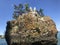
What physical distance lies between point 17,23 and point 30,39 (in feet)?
15.5

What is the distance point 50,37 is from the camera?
50.2 m

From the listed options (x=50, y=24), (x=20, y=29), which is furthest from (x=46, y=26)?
(x=20, y=29)

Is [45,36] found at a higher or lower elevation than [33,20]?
lower

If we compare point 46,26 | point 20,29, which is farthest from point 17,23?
point 46,26

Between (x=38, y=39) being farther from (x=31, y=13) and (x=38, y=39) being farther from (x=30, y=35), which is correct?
(x=31, y=13)

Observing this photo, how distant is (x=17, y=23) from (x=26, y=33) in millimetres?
3564

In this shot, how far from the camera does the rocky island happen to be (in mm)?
49259

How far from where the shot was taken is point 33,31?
4966cm

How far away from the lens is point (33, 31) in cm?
4966

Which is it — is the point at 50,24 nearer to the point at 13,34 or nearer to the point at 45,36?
the point at 45,36

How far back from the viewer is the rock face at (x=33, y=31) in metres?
49.2

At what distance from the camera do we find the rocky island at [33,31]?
4926 cm

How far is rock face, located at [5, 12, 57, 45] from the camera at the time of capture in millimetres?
49250

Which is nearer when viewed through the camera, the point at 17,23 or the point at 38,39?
the point at 38,39
